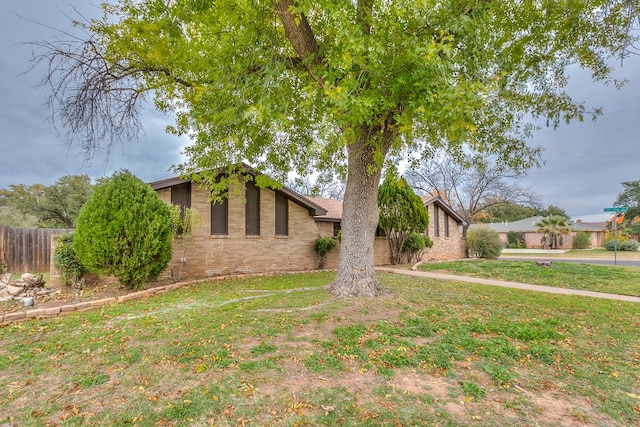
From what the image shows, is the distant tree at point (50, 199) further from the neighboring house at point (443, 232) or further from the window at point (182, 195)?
the neighboring house at point (443, 232)

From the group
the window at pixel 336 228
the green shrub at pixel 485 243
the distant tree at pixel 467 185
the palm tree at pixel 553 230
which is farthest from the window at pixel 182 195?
the palm tree at pixel 553 230

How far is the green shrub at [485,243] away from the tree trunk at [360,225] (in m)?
16.4

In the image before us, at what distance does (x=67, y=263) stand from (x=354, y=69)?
9067mm

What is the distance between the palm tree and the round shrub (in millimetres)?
39025

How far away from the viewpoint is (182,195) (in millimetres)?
11484

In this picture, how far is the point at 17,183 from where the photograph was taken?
26.2 meters

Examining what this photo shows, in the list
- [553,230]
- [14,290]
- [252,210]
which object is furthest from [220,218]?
[553,230]

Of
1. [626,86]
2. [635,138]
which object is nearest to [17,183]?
[626,86]

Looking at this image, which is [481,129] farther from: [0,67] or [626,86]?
[0,67]

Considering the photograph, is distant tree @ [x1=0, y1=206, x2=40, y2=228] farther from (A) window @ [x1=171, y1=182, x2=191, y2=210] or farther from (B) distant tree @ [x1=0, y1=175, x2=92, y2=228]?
(A) window @ [x1=171, y1=182, x2=191, y2=210]

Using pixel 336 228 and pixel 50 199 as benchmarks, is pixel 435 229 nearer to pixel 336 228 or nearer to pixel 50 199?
pixel 336 228

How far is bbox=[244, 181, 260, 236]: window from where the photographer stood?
1267 centimetres

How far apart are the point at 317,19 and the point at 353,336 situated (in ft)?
21.1

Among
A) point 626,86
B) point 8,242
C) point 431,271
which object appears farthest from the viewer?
point 431,271
